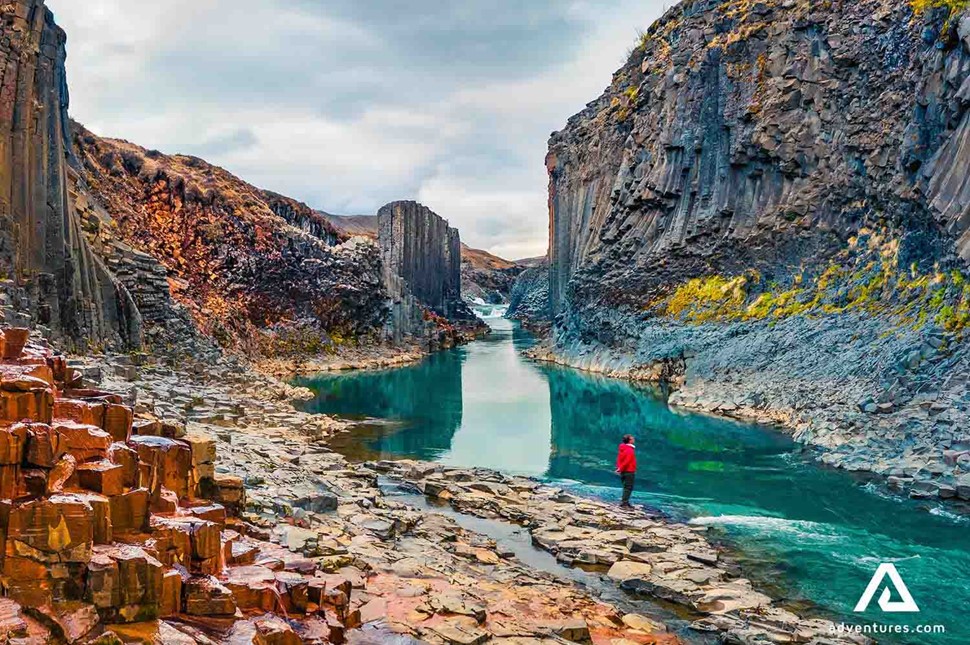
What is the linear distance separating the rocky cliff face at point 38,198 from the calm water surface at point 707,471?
1494cm

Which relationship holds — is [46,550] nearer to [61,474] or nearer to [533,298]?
[61,474]

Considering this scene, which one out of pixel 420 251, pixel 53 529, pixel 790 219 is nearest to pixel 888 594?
pixel 53 529

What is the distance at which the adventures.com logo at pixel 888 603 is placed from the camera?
49.1 feet

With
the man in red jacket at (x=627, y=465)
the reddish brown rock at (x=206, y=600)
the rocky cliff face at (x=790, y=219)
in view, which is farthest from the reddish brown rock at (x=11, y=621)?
the rocky cliff face at (x=790, y=219)

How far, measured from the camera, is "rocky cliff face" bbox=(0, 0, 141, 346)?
34.6 metres

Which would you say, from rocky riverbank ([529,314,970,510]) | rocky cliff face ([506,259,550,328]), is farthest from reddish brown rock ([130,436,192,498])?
rocky cliff face ([506,259,550,328])

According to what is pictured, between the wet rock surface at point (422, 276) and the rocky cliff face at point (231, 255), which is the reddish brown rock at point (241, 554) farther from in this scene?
the wet rock surface at point (422, 276)

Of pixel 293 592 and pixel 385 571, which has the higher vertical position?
pixel 293 592

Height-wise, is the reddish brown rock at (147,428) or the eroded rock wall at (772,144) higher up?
the eroded rock wall at (772,144)

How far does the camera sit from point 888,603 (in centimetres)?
1653

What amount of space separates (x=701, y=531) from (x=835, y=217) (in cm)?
3648

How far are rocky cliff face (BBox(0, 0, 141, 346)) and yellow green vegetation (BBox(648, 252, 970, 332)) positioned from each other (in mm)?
39873

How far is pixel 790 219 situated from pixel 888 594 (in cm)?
4256

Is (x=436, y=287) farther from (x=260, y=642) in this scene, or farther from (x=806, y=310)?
(x=260, y=642)
